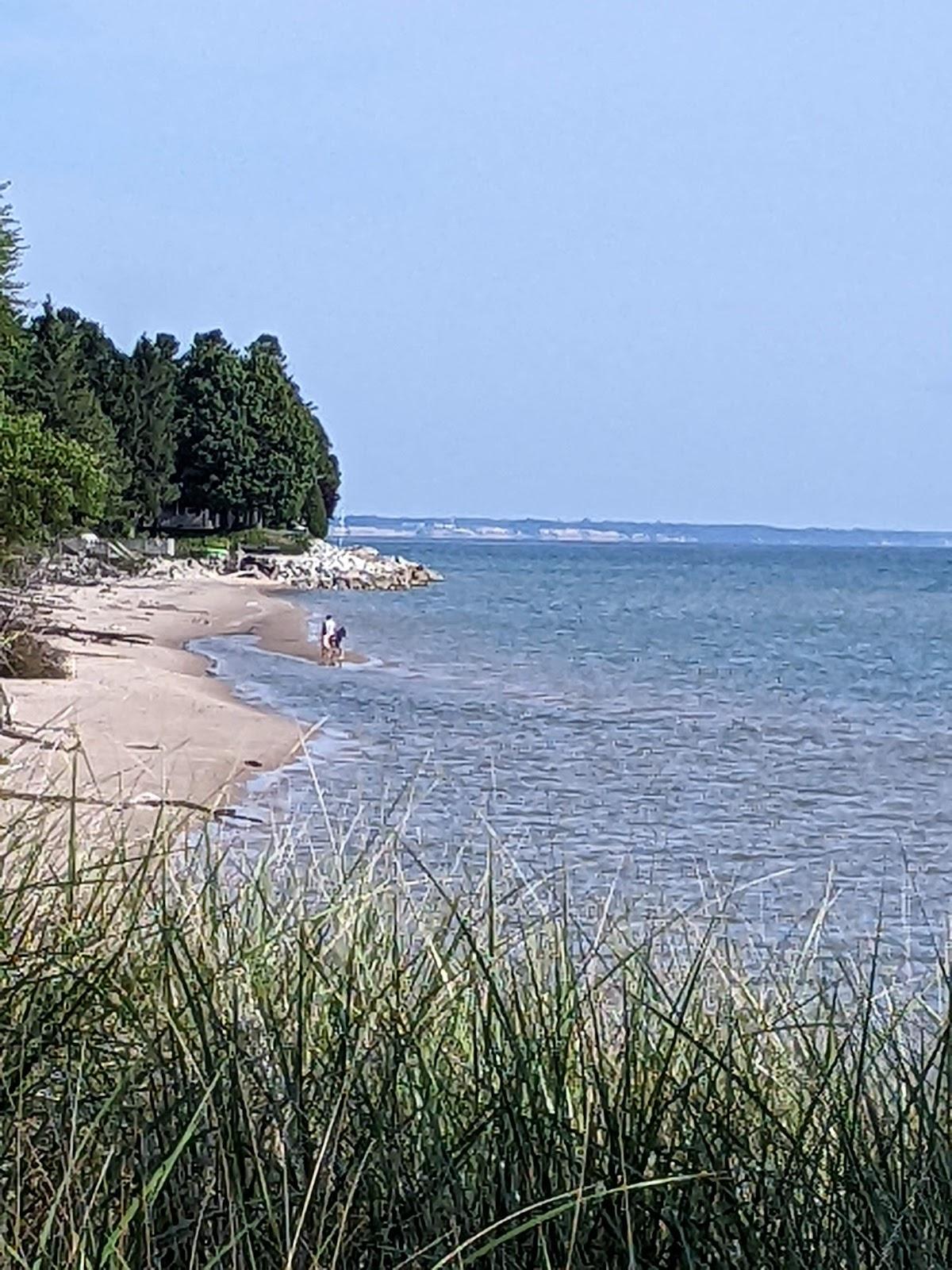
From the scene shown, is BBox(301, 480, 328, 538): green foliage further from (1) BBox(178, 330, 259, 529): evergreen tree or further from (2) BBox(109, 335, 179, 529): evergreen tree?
(2) BBox(109, 335, 179, 529): evergreen tree

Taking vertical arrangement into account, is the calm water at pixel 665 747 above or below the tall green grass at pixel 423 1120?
below

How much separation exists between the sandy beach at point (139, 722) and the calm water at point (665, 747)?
0.66m

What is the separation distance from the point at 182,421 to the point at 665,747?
172 feet

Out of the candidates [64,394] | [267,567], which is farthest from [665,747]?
[267,567]

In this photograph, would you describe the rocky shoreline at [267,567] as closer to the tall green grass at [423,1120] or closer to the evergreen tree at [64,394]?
the evergreen tree at [64,394]

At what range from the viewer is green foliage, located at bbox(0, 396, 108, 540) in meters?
22.4

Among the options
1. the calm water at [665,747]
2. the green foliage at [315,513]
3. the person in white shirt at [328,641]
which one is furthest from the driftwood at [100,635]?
the green foliage at [315,513]

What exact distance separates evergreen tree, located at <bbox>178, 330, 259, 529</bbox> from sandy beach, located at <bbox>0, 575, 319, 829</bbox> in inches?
1075

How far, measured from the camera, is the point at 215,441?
6844cm

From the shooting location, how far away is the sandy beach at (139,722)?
418 centimetres

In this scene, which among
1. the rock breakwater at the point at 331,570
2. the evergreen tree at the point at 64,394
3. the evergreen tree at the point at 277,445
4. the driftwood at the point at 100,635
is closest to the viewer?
the driftwood at the point at 100,635

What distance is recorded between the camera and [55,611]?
3350 centimetres

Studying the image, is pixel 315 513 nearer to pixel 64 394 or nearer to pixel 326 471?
pixel 326 471

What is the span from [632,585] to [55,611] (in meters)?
50.8
